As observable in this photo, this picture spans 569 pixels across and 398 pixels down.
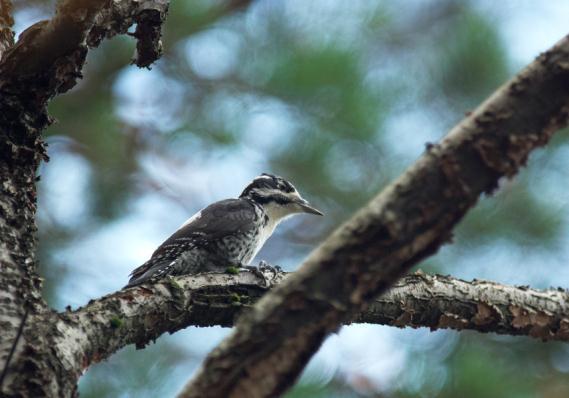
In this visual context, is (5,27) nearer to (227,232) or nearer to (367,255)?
(227,232)

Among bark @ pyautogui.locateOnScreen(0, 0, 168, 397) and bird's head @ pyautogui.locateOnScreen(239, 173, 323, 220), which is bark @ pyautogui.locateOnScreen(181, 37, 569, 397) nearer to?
bark @ pyautogui.locateOnScreen(0, 0, 168, 397)

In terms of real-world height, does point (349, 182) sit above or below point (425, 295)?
above

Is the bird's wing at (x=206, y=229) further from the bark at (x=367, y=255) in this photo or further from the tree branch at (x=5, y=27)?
the bark at (x=367, y=255)

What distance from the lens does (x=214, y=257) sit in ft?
18.5

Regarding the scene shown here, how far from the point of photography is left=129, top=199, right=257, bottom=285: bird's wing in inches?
208

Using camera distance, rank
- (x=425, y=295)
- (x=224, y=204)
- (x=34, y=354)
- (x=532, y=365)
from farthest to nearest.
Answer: (x=224, y=204)
(x=532, y=365)
(x=425, y=295)
(x=34, y=354)

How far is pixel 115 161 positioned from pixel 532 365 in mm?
3374

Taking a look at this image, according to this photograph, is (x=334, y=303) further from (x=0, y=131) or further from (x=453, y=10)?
(x=453, y=10)

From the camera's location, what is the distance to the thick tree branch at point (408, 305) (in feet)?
10.6

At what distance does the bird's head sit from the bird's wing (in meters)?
0.19

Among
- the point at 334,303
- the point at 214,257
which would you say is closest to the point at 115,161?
the point at 214,257

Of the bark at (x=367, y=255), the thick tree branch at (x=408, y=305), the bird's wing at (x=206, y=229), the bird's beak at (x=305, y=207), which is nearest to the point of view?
the bark at (x=367, y=255)

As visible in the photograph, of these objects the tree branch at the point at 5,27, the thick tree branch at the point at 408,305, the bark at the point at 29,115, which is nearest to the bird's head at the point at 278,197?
the thick tree branch at the point at 408,305

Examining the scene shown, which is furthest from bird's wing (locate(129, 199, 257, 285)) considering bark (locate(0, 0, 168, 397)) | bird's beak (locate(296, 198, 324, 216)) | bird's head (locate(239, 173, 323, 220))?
bark (locate(0, 0, 168, 397))
